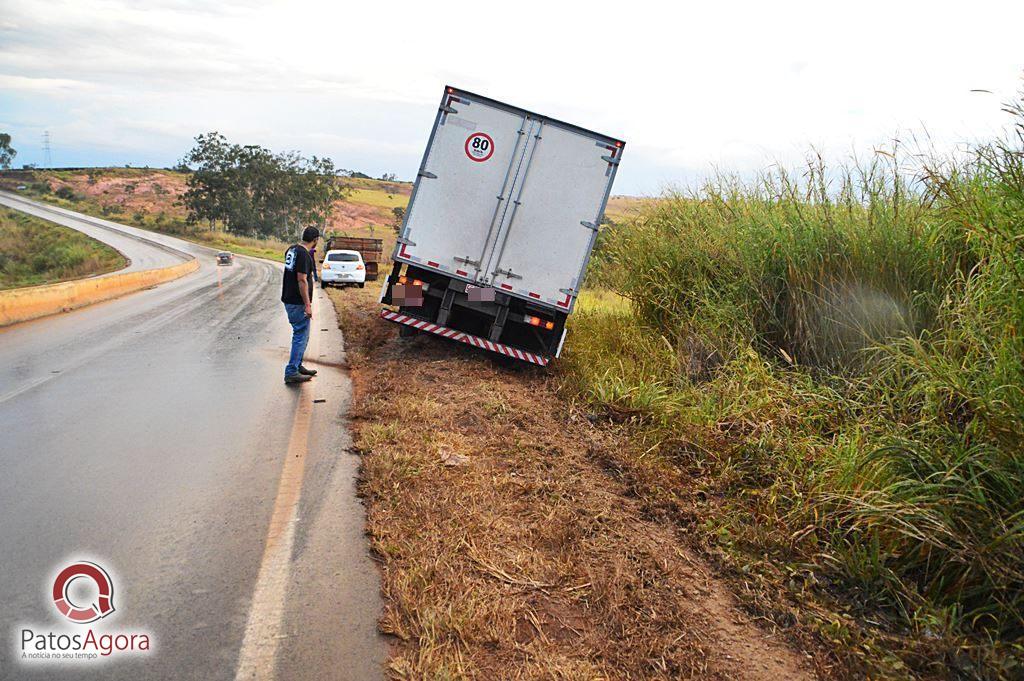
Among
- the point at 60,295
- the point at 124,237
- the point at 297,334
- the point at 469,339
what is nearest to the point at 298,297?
the point at 297,334

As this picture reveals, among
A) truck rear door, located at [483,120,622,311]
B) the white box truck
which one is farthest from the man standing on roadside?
truck rear door, located at [483,120,622,311]

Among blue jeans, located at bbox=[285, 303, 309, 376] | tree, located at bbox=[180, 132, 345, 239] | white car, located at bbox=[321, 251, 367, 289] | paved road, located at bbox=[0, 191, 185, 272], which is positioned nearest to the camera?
blue jeans, located at bbox=[285, 303, 309, 376]

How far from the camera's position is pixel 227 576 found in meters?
3.77

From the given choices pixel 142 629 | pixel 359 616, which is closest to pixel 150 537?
pixel 142 629

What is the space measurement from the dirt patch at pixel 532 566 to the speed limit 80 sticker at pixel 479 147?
4117mm

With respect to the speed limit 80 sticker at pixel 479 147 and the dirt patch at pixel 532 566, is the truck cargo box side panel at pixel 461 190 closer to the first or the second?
the speed limit 80 sticker at pixel 479 147

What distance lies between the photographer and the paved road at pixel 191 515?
10.4ft

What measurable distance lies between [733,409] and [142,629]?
461 centimetres

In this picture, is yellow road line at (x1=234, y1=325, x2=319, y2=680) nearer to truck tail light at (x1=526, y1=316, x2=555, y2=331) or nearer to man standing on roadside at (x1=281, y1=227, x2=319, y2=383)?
man standing on roadside at (x1=281, y1=227, x2=319, y2=383)

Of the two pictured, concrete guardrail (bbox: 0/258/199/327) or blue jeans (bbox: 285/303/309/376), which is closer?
blue jeans (bbox: 285/303/309/376)

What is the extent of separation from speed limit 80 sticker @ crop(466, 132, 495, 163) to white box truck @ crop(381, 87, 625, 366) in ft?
0.04

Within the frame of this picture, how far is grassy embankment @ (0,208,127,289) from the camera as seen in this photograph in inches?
1465

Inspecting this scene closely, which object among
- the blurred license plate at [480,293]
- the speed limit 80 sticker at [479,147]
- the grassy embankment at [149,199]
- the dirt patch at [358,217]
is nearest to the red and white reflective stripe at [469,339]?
the blurred license plate at [480,293]

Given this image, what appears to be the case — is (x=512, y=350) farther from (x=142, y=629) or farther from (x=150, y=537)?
(x=142, y=629)
